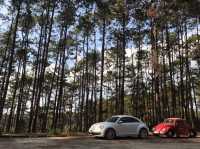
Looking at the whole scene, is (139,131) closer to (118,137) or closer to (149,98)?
(118,137)

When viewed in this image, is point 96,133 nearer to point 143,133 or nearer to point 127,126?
point 127,126

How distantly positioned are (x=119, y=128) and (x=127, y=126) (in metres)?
0.63

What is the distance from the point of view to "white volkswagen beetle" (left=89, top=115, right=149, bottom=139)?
18.7 metres

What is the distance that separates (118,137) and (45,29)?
17086 mm

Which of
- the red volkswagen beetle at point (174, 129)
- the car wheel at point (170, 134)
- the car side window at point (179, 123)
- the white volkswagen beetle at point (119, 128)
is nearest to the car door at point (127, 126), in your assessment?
the white volkswagen beetle at point (119, 128)

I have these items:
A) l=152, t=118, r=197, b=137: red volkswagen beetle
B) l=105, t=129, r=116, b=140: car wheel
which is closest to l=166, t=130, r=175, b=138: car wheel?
l=152, t=118, r=197, b=137: red volkswagen beetle

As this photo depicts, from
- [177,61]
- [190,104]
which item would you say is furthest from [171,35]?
[190,104]

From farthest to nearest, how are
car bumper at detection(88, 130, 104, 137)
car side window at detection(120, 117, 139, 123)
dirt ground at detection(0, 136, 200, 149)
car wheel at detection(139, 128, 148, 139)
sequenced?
1. car wheel at detection(139, 128, 148, 139)
2. car side window at detection(120, 117, 139, 123)
3. car bumper at detection(88, 130, 104, 137)
4. dirt ground at detection(0, 136, 200, 149)

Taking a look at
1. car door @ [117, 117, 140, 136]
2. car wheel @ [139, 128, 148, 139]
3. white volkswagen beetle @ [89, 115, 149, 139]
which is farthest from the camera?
car wheel @ [139, 128, 148, 139]

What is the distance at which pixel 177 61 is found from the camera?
136 feet

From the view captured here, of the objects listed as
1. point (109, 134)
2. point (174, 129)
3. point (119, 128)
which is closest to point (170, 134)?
point (174, 129)

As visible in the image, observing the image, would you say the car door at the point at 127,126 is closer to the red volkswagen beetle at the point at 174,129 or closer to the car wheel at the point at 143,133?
the car wheel at the point at 143,133

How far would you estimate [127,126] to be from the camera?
19609mm

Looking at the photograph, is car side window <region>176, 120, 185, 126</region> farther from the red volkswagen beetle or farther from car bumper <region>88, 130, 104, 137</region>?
car bumper <region>88, 130, 104, 137</region>
